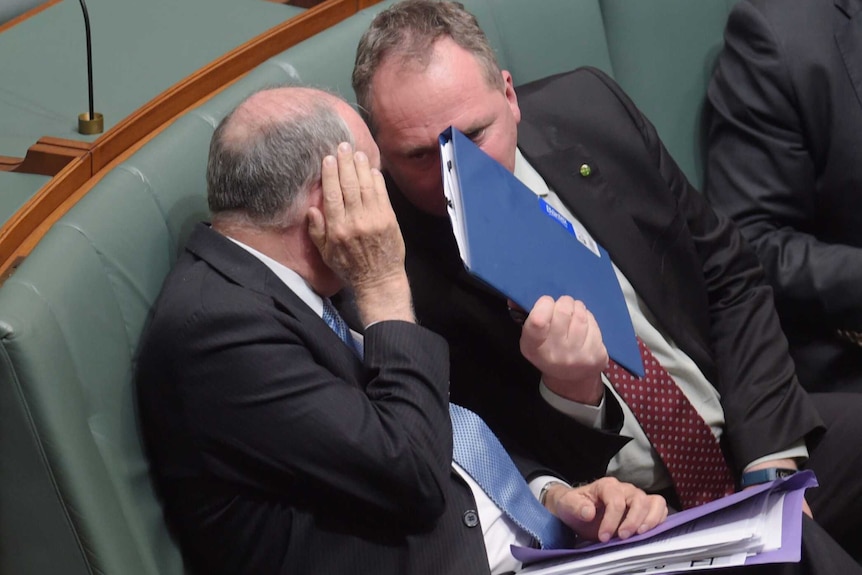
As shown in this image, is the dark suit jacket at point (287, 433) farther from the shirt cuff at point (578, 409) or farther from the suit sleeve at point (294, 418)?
the shirt cuff at point (578, 409)

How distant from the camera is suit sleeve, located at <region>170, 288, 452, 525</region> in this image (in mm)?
1170

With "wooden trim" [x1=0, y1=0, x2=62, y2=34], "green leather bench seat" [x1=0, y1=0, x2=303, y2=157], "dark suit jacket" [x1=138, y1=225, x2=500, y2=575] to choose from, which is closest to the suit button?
"dark suit jacket" [x1=138, y1=225, x2=500, y2=575]

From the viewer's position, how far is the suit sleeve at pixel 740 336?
1.68 metres

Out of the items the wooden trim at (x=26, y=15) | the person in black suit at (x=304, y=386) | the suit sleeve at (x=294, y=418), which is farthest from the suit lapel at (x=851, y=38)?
the wooden trim at (x=26, y=15)

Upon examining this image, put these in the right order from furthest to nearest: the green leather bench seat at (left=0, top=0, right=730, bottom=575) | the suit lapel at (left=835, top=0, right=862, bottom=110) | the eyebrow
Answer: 1. the suit lapel at (left=835, top=0, right=862, bottom=110)
2. the eyebrow
3. the green leather bench seat at (left=0, top=0, right=730, bottom=575)

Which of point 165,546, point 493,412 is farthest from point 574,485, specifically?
point 165,546

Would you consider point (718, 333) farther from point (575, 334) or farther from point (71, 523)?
point (71, 523)

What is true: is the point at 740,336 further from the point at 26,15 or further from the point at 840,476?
the point at 26,15

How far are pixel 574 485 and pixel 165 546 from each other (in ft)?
1.89

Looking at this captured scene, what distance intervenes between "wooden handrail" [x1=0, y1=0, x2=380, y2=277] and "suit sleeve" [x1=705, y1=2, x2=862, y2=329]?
0.68m

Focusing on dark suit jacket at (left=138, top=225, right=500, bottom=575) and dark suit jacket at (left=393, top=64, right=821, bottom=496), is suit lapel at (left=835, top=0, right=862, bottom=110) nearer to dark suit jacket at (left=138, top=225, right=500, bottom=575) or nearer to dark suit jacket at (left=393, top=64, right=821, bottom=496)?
dark suit jacket at (left=393, top=64, right=821, bottom=496)

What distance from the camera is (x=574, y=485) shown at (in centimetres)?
157

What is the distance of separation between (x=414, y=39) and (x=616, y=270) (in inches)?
18.3

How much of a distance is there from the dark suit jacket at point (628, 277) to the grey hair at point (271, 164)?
31 cm
